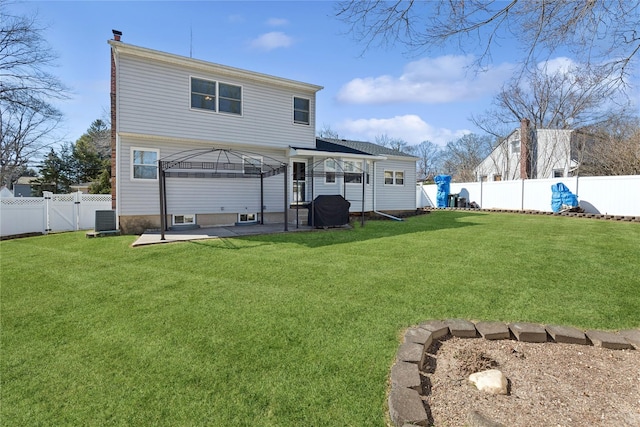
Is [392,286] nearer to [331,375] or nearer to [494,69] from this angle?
[331,375]

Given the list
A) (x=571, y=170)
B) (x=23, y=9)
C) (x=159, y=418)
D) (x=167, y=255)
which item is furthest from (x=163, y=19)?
(x=571, y=170)

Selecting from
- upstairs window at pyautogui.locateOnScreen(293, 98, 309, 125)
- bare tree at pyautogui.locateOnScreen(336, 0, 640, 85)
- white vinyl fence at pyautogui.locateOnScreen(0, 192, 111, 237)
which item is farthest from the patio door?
bare tree at pyautogui.locateOnScreen(336, 0, 640, 85)

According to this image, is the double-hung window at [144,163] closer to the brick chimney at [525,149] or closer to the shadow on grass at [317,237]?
the shadow on grass at [317,237]

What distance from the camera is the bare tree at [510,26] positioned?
11.6 ft

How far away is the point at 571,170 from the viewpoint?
23047 millimetres

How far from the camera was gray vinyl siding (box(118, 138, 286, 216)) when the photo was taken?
10250 mm

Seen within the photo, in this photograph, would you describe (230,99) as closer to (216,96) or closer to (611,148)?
(216,96)

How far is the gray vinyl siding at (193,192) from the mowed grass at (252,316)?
3.26 metres

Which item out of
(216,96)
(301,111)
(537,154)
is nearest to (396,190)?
(301,111)

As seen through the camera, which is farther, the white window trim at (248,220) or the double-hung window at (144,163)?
the white window trim at (248,220)

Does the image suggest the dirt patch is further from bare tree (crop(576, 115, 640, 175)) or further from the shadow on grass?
bare tree (crop(576, 115, 640, 175))

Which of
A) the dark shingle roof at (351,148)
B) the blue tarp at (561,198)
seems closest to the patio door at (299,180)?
the dark shingle roof at (351,148)

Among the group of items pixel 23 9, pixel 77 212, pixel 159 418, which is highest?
pixel 23 9

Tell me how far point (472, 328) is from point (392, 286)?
152 cm
